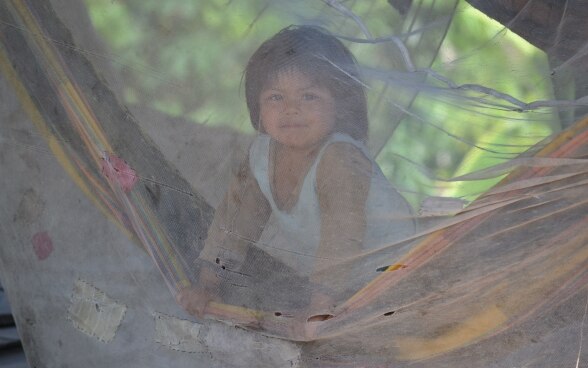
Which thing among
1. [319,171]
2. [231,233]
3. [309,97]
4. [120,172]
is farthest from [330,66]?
[120,172]

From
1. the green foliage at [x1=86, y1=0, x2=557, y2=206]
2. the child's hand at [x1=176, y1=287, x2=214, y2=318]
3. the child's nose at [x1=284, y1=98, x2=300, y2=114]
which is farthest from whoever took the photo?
the child's hand at [x1=176, y1=287, x2=214, y2=318]

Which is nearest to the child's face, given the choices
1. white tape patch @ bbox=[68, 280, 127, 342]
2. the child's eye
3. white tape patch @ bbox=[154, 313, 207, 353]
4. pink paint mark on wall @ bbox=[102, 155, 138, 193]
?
the child's eye

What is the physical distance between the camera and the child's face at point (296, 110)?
1.25 m

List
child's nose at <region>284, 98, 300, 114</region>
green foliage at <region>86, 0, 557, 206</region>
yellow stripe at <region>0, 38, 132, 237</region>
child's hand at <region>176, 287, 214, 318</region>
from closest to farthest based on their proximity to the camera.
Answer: green foliage at <region>86, 0, 557, 206</region> → child's nose at <region>284, 98, 300, 114</region> → child's hand at <region>176, 287, 214, 318</region> → yellow stripe at <region>0, 38, 132, 237</region>

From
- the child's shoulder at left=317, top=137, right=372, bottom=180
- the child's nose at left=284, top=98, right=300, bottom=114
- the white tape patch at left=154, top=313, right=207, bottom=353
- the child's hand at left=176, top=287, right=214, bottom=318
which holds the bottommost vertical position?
the white tape patch at left=154, top=313, right=207, bottom=353

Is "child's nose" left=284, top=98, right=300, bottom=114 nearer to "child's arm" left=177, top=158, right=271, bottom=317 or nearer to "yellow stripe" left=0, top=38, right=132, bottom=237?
"child's arm" left=177, top=158, right=271, bottom=317

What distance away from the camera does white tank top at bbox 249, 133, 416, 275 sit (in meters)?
1.21

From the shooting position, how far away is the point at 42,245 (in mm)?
1656

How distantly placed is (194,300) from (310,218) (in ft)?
0.99

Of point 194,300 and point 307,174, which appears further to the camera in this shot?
point 194,300

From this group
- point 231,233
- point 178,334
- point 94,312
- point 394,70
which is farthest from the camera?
point 94,312

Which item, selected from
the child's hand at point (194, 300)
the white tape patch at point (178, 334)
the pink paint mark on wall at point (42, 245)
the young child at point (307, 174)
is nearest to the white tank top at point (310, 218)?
the young child at point (307, 174)

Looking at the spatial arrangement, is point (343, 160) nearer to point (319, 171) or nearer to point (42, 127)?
point (319, 171)

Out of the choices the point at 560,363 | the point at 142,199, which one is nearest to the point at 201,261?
the point at 142,199
